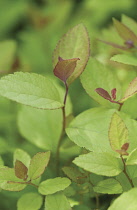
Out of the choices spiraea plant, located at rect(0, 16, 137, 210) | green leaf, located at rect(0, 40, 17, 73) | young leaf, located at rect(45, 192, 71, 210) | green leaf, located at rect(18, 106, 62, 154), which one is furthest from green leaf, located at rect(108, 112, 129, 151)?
green leaf, located at rect(0, 40, 17, 73)

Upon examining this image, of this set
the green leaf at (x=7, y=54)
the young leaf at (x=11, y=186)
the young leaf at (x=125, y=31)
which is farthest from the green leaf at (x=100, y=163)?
the green leaf at (x=7, y=54)

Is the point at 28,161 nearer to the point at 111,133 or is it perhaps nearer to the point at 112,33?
the point at 111,133

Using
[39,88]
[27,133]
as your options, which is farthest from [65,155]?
[39,88]

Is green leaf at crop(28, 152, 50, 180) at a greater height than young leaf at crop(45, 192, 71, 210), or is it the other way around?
green leaf at crop(28, 152, 50, 180)

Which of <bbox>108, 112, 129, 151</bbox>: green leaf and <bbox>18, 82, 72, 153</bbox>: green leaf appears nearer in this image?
<bbox>108, 112, 129, 151</bbox>: green leaf

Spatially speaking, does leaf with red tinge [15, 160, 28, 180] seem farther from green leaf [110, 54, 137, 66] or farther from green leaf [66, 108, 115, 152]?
green leaf [110, 54, 137, 66]

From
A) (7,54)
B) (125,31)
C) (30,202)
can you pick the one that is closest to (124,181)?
(30,202)
